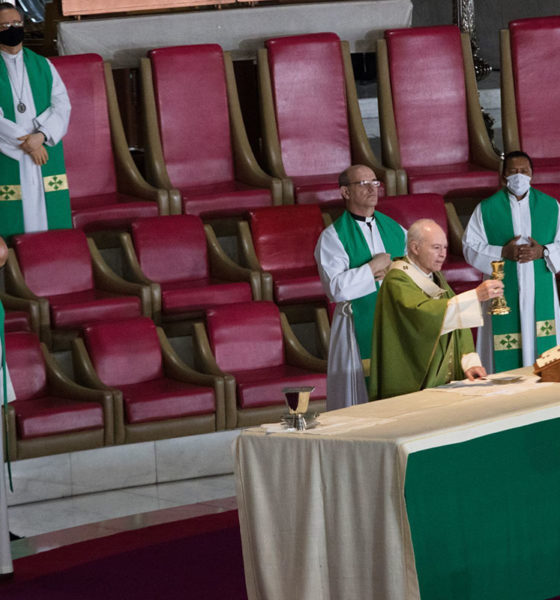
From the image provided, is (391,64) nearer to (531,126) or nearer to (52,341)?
(531,126)

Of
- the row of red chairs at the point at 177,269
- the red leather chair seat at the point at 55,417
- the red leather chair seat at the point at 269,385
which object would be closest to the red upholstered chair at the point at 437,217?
the row of red chairs at the point at 177,269

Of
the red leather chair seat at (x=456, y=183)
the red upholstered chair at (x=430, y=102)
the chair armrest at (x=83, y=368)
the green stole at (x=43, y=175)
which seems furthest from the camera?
the red upholstered chair at (x=430, y=102)

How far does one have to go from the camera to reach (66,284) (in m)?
6.90

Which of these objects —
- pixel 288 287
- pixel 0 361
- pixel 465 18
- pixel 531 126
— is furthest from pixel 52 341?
pixel 465 18

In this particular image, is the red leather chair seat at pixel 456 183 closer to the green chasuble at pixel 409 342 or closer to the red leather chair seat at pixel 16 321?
the red leather chair seat at pixel 16 321

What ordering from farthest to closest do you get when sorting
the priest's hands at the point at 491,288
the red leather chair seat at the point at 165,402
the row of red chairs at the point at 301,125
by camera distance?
1. the row of red chairs at the point at 301,125
2. the red leather chair seat at the point at 165,402
3. the priest's hands at the point at 491,288

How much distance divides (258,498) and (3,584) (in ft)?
4.17

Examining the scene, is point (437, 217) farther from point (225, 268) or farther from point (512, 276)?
point (225, 268)

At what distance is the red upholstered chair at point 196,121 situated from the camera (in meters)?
7.86

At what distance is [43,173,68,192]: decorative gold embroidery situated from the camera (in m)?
7.30

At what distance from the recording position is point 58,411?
5.97 m

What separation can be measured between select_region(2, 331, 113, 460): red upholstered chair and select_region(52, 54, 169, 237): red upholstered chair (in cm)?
162

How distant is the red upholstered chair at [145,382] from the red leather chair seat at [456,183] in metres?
2.09

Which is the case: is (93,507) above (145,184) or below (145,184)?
below
